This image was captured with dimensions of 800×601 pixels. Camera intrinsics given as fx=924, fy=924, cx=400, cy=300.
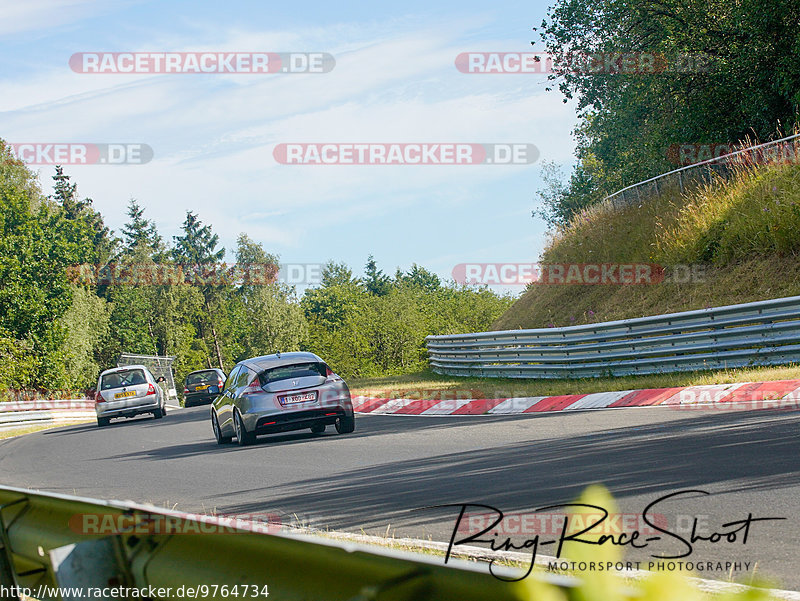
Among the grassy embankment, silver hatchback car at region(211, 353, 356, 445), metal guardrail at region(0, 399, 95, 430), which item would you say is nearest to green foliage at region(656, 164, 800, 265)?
the grassy embankment

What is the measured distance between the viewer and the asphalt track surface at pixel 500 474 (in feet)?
19.4

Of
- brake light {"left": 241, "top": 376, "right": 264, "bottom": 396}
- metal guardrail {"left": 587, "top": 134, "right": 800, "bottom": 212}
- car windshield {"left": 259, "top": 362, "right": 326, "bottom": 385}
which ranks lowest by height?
brake light {"left": 241, "top": 376, "right": 264, "bottom": 396}

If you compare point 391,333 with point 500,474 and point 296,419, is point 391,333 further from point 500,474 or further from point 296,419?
point 500,474

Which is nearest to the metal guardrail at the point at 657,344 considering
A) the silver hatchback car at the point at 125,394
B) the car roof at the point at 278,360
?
the car roof at the point at 278,360

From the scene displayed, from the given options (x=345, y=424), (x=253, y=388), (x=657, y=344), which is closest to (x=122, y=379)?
(x=253, y=388)

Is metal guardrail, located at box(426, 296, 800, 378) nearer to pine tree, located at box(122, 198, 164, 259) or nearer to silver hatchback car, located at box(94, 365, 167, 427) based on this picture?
silver hatchback car, located at box(94, 365, 167, 427)

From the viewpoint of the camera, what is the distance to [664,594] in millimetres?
958

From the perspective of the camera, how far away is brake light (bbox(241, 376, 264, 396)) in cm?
1423

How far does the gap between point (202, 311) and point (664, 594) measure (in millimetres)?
106752

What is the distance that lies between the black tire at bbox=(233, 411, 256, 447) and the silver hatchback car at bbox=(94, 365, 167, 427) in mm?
12588

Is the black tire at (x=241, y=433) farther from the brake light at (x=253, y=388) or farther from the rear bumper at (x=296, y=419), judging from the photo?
the brake light at (x=253, y=388)

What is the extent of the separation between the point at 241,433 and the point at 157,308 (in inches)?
3338

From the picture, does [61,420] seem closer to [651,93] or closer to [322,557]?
[651,93]

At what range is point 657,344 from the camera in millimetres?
16656
